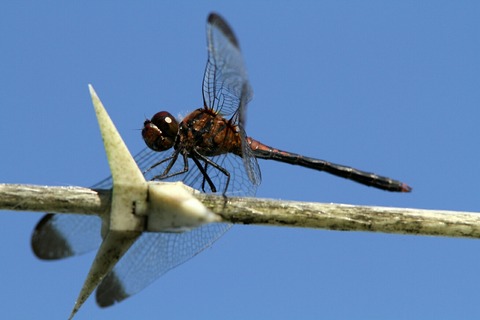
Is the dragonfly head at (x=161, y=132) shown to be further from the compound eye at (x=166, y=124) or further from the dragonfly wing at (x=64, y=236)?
the dragonfly wing at (x=64, y=236)

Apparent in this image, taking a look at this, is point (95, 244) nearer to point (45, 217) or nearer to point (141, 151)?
point (45, 217)

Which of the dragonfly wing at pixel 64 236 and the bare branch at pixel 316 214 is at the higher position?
the bare branch at pixel 316 214

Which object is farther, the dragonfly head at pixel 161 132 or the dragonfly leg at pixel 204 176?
the dragonfly head at pixel 161 132

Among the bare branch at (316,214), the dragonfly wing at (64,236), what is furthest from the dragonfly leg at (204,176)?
the bare branch at (316,214)

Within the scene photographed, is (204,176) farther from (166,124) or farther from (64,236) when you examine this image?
(64,236)

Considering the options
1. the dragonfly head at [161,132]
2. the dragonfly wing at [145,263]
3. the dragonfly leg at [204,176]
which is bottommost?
the dragonfly wing at [145,263]

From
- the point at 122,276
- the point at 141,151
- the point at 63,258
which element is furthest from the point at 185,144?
the point at 63,258

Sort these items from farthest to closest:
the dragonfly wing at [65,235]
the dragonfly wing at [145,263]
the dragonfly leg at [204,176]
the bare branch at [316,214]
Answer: the dragonfly leg at [204,176] → the dragonfly wing at [145,263] → the dragonfly wing at [65,235] → the bare branch at [316,214]

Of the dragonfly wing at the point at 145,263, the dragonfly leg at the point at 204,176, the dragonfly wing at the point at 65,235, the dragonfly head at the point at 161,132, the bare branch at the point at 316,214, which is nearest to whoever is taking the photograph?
Answer: the bare branch at the point at 316,214

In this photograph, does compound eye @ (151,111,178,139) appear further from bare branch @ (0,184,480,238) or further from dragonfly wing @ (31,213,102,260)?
bare branch @ (0,184,480,238)
